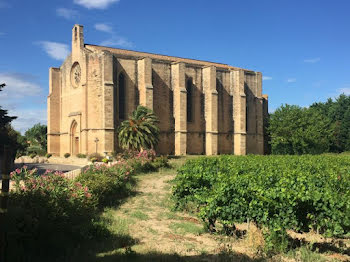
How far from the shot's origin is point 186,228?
9.60 m

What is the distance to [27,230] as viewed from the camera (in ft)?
20.9

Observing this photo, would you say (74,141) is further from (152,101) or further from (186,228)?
(186,228)

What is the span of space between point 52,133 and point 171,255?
106ft

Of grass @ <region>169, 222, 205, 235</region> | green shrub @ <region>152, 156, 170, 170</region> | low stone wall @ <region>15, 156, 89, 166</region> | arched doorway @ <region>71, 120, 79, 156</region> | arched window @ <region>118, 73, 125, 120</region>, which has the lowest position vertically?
grass @ <region>169, 222, 205, 235</region>

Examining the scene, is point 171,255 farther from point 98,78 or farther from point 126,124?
point 98,78

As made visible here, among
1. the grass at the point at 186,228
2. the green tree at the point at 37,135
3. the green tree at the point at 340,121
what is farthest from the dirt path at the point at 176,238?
the green tree at the point at 340,121

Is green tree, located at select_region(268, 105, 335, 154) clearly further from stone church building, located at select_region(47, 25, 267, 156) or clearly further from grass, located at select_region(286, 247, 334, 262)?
grass, located at select_region(286, 247, 334, 262)

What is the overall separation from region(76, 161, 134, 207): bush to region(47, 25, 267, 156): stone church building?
44.4 feet

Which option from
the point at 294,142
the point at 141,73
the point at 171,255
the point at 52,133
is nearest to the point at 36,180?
the point at 171,255

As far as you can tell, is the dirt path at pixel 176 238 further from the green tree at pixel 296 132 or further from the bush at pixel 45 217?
the green tree at pixel 296 132

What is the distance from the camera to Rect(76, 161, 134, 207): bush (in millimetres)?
12648

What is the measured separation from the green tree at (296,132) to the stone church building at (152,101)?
2.14 metres

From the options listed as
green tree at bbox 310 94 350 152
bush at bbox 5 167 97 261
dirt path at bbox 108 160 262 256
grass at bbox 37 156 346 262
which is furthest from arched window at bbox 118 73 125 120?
green tree at bbox 310 94 350 152

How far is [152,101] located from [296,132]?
18.2m
